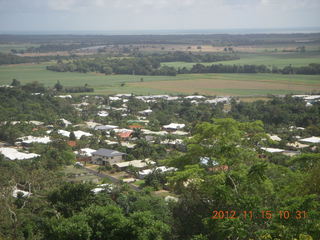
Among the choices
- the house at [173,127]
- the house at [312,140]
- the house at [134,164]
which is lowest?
the house at [173,127]

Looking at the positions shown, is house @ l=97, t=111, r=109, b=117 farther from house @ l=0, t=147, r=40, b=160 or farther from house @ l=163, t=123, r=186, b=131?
house @ l=0, t=147, r=40, b=160

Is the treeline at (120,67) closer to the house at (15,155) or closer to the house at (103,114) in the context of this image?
the house at (103,114)

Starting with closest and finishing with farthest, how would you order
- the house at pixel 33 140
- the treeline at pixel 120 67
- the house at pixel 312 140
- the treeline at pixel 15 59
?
the house at pixel 312 140
the house at pixel 33 140
the treeline at pixel 120 67
the treeline at pixel 15 59

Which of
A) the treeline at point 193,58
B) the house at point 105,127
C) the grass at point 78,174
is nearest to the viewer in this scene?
the grass at point 78,174

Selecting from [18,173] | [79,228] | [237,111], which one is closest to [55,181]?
[18,173]

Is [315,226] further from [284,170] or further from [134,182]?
[134,182]

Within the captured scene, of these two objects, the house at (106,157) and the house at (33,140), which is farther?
the house at (33,140)

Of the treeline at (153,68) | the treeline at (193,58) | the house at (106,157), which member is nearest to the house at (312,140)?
the house at (106,157)
